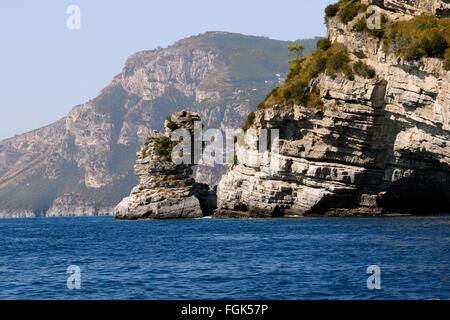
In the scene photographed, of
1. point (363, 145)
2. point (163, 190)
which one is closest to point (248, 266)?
point (363, 145)

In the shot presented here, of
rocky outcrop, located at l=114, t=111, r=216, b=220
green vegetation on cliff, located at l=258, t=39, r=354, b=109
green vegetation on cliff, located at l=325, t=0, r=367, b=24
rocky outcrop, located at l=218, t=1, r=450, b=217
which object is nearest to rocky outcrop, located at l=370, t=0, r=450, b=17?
rocky outcrop, located at l=218, t=1, r=450, b=217

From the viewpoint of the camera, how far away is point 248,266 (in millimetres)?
33906

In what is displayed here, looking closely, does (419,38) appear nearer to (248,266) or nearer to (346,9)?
(346,9)

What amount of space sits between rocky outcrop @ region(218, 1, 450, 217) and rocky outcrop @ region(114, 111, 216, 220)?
575 inches

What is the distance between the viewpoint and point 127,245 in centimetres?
4984

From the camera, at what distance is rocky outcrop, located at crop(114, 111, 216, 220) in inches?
3634

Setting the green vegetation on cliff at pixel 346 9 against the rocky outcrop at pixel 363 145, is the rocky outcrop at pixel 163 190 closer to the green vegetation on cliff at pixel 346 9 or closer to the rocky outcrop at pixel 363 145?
the rocky outcrop at pixel 363 145

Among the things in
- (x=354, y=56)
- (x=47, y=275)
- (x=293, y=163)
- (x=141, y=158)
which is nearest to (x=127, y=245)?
(x=47, y=275)

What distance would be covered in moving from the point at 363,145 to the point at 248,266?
39503 millimetres

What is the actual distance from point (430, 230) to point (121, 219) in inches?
2471

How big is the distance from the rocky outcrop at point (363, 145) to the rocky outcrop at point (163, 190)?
47.9 ft

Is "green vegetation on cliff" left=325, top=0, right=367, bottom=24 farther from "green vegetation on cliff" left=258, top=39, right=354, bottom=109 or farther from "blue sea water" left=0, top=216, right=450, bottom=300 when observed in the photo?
"blue sea water" left=0, top=216, right=450, bottom=300

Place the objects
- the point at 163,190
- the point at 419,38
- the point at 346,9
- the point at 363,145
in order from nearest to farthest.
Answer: the point at 419,38
the point at 363,145
the point at 346,9
the point at 163,190

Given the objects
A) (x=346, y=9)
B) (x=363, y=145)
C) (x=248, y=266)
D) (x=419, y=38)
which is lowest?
(x=248, y=266)
